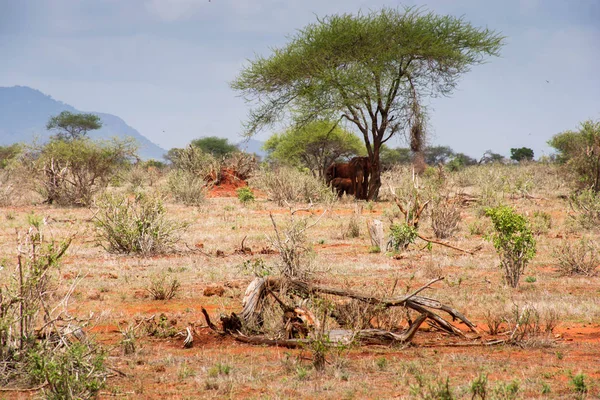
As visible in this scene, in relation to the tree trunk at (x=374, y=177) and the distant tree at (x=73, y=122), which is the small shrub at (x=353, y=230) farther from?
the distant tree at (x=73, y=122)

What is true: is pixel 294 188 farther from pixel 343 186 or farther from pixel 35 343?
pixel 35 343

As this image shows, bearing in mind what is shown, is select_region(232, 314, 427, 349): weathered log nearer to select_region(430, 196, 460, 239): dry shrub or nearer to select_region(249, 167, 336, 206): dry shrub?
select_region(430, 196, 460, 239): dry shrub

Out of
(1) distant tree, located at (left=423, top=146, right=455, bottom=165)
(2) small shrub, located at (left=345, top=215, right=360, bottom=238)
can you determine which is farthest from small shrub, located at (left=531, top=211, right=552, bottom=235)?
(1) distant tree, located at (left=423, top=146, right=455, bottom=165)

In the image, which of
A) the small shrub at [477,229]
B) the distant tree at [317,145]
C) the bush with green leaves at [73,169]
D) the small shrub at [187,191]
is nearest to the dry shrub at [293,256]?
the small shrub at [477,229]

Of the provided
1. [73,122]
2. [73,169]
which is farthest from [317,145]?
[73,122]

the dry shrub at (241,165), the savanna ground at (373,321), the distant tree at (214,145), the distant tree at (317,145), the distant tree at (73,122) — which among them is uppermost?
the distant tree at (73,122)

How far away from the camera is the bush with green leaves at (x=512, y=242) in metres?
9.48

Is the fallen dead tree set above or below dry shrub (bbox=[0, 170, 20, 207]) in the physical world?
below

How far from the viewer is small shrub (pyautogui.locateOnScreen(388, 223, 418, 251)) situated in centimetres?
1256

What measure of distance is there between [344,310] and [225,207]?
15682mm

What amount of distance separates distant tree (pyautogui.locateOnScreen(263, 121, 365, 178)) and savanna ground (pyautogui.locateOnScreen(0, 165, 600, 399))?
744 inches

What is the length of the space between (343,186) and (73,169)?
10.1 meters

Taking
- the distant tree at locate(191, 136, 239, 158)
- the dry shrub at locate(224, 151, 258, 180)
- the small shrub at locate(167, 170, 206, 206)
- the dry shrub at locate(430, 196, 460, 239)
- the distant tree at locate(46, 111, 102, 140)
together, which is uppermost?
the distant tree at locate(46, 111, 102, 140)

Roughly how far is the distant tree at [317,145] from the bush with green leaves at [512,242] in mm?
22353
